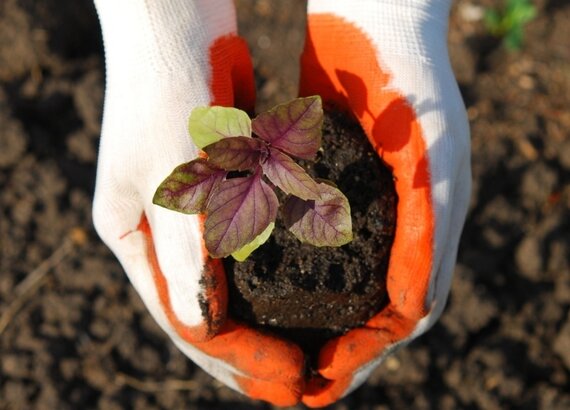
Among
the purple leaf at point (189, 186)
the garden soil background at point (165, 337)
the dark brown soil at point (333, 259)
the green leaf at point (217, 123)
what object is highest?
the green leaf at point (217, 123)

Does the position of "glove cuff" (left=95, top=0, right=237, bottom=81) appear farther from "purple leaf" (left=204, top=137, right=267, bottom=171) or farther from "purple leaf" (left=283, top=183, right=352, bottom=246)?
"purple leaf" (left=283, top=183, right=352, bottom=246)

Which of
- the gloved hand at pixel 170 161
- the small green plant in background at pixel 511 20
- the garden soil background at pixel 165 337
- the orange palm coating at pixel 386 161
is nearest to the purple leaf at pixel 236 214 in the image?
the gloved hand at pixel 170 161

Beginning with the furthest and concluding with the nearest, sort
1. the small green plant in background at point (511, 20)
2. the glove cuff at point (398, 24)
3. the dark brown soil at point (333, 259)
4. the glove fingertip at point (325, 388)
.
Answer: the small green plant in background at point (511, 20), the glove fingertip at point (325, 388), the glove cuff at point (398, 24), the dark brown soil at point (333, 259)

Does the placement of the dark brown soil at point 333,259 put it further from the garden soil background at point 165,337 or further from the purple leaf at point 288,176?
the garden soil background at point 165,337

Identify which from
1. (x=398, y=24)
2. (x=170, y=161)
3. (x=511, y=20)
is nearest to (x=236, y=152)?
(x=170, y=161)

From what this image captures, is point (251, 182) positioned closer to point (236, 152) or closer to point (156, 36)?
point (236, 152)

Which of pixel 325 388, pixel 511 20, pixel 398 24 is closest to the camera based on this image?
pixel 398 24
